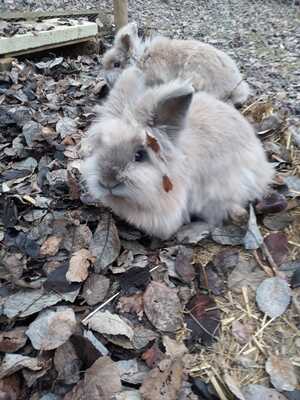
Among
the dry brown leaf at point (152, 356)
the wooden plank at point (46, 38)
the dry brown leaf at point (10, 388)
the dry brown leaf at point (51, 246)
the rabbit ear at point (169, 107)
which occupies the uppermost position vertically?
the rabbit ear at point (169, 107)

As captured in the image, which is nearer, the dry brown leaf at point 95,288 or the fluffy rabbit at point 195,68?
the dry brown leaf at point 95,288

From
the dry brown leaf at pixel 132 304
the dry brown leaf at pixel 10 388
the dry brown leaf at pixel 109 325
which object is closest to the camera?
the dry brown leaf at pixel 10 388

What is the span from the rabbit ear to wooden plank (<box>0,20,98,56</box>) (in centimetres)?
308

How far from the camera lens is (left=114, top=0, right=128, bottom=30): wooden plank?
18.9 ft

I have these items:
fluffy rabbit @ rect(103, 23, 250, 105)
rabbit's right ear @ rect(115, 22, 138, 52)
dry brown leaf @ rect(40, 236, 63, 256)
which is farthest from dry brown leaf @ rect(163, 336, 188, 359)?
rabbit's right ear @ rect(115, 22, 138, 52)

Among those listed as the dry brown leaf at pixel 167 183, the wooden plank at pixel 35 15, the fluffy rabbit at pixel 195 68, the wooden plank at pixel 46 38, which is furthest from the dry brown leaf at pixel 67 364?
the wooden plank at pixel 35 15

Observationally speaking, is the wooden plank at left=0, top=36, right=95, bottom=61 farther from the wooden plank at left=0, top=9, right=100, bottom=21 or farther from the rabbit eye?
the rabbit eye

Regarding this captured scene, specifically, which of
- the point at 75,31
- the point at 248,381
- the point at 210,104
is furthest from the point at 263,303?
the point at 75,31

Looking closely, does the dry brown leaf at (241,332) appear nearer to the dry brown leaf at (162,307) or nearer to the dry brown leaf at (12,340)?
the dry brown leaf at (162,307)

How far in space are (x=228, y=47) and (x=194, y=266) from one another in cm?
487

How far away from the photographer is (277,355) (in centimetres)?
198

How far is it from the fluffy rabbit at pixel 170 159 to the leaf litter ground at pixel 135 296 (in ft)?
0.52

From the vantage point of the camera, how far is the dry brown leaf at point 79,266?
7.33 ft

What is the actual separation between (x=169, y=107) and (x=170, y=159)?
0.25 metres
